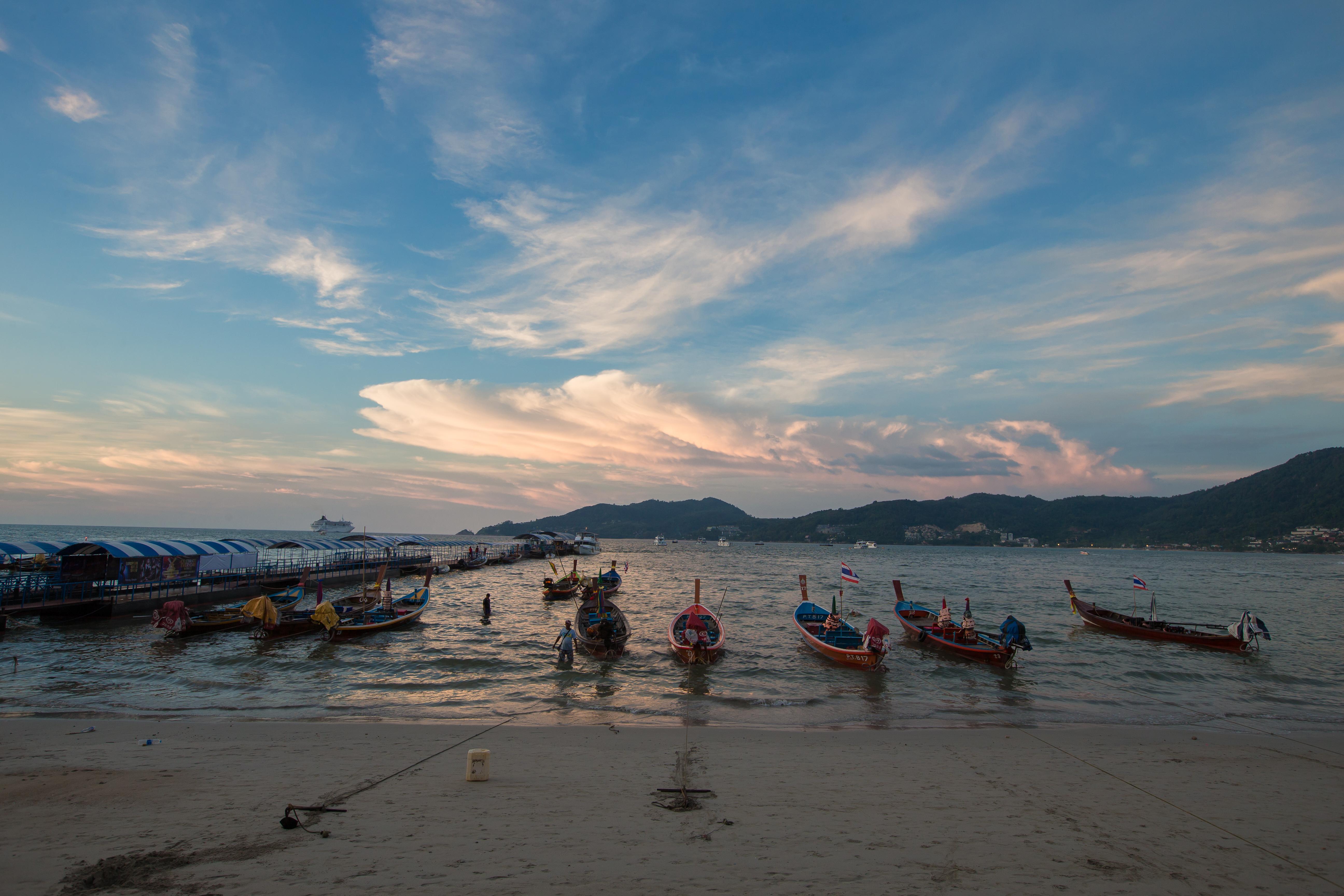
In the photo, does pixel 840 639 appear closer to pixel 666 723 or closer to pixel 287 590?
pixel 666 723

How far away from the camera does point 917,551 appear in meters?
194

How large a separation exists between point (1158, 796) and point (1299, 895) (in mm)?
3629

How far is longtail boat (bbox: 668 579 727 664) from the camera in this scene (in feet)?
77.9

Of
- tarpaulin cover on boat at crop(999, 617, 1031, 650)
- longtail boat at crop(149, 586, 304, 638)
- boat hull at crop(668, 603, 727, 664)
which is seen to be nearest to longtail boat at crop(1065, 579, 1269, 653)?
tarpaulin cover on boat at crop(999, 617, 1031, 650)

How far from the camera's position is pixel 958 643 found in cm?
2595

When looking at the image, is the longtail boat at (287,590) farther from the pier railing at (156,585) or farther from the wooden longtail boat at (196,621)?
the wooden longtail boat at (196,621)

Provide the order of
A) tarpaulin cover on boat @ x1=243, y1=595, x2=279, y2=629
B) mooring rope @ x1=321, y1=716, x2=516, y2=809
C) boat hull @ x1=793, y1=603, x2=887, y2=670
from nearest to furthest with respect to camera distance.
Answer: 1. mooring rope @ x1=321, y1=716, x2=516, y2=809
2. boat hull @ x1=793, y1=603, x2=887, y2=670
3. tarpaulin cover on boat @ x1=243, y1=595, x2=279, y2=629

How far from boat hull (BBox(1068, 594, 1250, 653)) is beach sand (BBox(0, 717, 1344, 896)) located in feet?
57.8

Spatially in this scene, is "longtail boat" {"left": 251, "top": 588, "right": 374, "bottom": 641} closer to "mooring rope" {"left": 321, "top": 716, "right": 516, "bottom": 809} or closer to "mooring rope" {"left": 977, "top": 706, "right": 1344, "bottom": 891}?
"mooring rope" {"left": 321, "top": 716, "right": 516, "bottom": 809}

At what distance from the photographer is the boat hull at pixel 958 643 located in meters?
24.2

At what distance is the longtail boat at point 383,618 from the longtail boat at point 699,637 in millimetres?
15175

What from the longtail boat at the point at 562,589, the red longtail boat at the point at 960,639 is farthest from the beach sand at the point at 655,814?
the longtail boat at the point at 562,589

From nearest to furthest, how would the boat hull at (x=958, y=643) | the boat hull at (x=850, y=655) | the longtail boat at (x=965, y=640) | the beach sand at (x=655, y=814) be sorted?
the beach sand at (x=655, y=814) → the boat hull at (x=850, y=655) → the longtail boat at (x=965, y=640) → the boat hull at (x=958, y=643)

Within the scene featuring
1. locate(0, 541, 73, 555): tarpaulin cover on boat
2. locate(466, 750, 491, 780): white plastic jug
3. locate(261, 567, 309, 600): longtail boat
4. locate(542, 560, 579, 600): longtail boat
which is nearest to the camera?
locate(466, 750, 491, 780): white plastic jug
